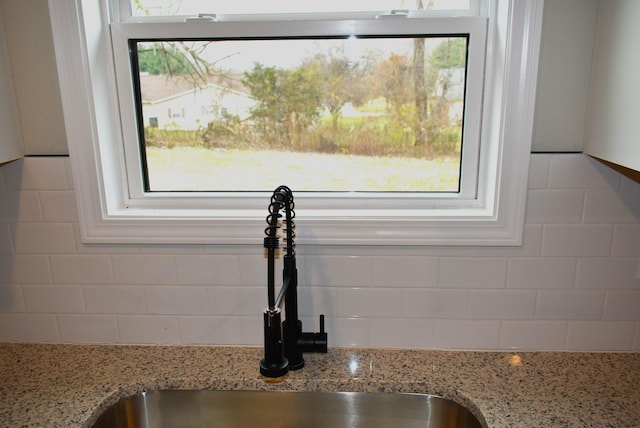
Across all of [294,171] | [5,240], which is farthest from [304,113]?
[5,240]

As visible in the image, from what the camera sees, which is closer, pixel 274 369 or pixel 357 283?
pixel 274 369

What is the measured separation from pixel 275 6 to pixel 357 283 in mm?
750

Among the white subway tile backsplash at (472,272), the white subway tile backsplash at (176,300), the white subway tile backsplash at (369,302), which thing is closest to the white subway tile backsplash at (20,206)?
the white subway tile backsplash at (176,300)

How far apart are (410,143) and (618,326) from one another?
0.73 meters

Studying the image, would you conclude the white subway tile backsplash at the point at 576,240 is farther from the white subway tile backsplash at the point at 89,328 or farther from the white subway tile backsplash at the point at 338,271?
the white subway tile backsplash at the point at 89,328

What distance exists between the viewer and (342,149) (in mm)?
1198

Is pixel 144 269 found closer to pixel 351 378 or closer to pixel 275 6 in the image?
pixel 351 378

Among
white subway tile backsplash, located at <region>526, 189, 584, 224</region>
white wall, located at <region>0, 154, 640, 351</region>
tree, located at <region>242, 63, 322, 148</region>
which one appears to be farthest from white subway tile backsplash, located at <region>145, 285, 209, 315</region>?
white subway tile backsplash, located at <region>526, 189, 584, 224</region>

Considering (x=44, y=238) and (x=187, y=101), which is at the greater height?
(x=187, y=101)

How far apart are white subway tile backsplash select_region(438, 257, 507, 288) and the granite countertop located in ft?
0.64

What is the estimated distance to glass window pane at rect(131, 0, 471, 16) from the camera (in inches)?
43.4

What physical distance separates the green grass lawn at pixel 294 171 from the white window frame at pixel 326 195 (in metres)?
0.04

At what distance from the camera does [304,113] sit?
1.18m

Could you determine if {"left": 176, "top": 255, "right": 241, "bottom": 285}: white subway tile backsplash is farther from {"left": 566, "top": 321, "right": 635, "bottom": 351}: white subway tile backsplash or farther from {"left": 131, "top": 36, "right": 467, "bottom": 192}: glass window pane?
{"left": 566, "top": 321, "right": 635, "bottom": 351}: white subway tile backsplash
